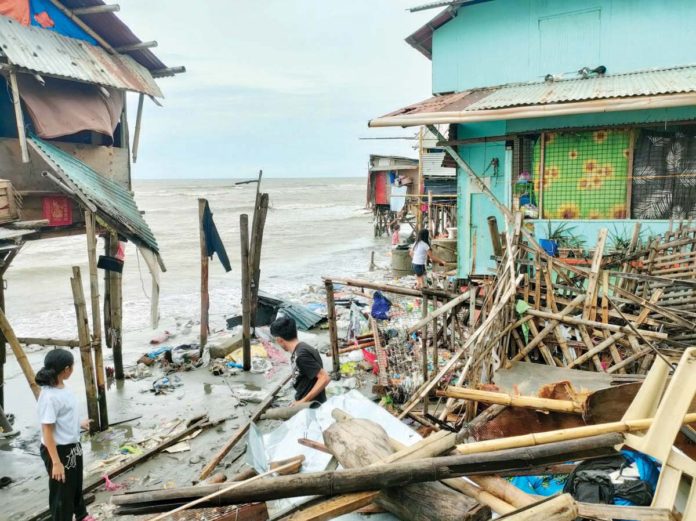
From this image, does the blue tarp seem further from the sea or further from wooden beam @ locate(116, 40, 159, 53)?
the sea

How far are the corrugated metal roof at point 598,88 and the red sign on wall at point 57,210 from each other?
286 inches

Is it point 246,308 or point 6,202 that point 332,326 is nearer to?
point 246,308

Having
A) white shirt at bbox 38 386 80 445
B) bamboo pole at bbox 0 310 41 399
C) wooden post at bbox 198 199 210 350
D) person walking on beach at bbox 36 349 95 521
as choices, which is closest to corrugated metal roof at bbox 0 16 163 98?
wooden post at bbox 198 199 210 350

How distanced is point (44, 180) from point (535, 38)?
986 centimetres

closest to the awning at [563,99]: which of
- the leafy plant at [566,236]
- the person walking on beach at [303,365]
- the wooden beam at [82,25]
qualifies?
the leafy plant at [566,236]

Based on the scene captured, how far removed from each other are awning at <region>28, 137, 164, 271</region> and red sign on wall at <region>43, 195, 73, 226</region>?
2.21 feet

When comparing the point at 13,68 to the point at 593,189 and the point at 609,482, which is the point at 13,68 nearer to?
the point at 609,482

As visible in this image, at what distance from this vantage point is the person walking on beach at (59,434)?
4.39 metres

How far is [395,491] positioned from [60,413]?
353 centimetres

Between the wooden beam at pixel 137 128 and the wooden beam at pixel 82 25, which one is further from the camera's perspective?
the wooden beam at pixel 137 128

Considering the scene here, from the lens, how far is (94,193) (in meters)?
7.90

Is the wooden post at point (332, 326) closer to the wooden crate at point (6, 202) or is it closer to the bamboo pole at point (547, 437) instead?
the wooden crate at point (6, 202)

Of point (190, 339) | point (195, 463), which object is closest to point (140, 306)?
point (190, 339)

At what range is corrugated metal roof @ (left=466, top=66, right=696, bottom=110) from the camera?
25.0 ft
